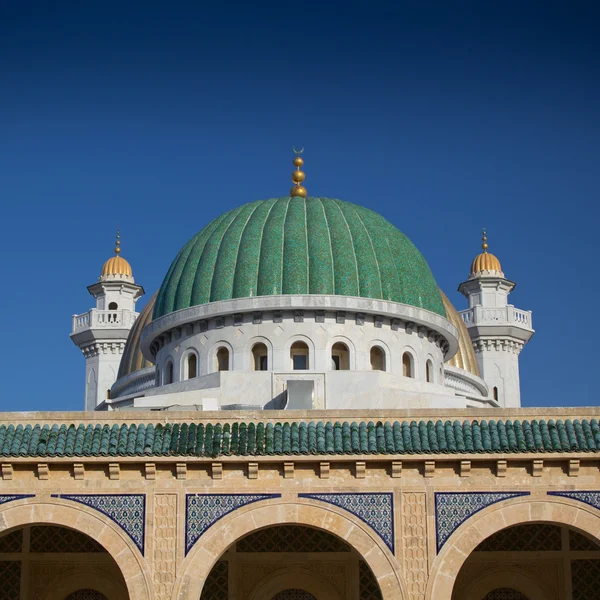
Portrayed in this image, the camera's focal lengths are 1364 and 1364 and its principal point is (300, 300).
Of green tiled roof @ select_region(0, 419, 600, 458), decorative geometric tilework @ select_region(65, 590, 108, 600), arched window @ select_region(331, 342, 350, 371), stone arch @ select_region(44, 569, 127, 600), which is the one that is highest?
arched window @ select_region(331, 342, 350, 371)

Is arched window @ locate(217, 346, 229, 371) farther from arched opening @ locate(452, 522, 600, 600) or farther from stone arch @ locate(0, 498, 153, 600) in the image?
stone arch @ locate(0, 498, 153, 600)

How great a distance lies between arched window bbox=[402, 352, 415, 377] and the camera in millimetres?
25375

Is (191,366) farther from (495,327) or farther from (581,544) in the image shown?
(495,327)

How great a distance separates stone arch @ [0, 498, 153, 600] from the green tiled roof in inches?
→ 27.0

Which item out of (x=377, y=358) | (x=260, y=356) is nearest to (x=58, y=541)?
(x=260, y=356)

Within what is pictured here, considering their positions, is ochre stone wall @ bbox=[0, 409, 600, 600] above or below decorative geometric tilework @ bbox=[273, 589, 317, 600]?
above

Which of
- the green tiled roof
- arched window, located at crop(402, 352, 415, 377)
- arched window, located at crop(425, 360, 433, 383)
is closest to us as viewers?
the green tiled roof

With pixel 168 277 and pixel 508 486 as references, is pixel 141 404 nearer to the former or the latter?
pixel 168 277

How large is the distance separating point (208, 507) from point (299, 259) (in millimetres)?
7895

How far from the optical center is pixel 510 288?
46344 mm

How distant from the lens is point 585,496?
18344 mm

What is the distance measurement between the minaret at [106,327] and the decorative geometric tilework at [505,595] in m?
25.9

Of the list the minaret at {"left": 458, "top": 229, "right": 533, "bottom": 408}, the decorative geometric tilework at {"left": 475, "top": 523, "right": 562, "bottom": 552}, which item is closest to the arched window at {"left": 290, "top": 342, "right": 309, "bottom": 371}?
the decorative geometric tilework at {"left": 475, "top": 523, "right": 562, "bottom": 552}

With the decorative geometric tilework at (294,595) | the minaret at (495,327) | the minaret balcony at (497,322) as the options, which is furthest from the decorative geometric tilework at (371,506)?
the minaret balcony at (497,322)
